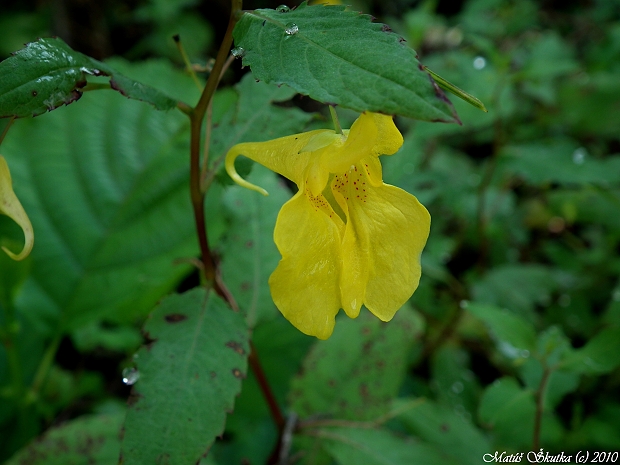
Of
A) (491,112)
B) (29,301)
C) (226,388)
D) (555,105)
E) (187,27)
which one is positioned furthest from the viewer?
(187,27)

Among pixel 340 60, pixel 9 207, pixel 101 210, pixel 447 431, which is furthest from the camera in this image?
pixel 101 210

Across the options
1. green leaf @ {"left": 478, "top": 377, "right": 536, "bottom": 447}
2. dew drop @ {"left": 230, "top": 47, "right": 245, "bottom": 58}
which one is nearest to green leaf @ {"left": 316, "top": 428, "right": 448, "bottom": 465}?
green leaf @ {"left": 478, "top": 377, "right": 536, "bottom": 447}

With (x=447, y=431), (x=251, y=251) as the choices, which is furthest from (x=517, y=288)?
(x=251, y=251)

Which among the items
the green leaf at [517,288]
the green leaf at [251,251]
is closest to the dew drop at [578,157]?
the green leaf at [517,288]

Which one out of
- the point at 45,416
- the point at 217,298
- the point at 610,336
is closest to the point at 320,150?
the point at 217,298

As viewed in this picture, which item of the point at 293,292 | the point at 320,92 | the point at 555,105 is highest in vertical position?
the point at 320,92

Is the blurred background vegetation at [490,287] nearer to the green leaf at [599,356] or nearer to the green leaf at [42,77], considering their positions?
the green leaf at [599,356]

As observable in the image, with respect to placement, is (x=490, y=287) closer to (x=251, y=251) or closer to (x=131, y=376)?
(x=251, y=251)

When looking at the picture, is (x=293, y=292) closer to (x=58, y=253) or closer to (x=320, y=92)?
(x=320, y=92)
